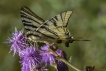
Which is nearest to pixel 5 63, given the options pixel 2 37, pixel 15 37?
pixel 2 37

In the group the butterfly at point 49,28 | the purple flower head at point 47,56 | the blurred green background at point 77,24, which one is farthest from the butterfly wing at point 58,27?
the blurred green background at point 77,24

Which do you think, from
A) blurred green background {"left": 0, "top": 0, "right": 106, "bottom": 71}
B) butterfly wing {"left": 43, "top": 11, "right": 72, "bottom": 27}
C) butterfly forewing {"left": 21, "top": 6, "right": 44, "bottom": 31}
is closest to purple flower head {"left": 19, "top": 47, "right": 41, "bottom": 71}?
butterfly forewing {"left": 21, "top": 6, "right": 44, "bottom": 31}

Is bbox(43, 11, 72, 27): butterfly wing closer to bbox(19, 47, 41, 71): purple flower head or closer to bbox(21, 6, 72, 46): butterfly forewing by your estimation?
bbox(21, 6, 72, 46): butterfly forewing

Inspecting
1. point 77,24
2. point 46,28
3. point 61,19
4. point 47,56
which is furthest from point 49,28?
point 77,24

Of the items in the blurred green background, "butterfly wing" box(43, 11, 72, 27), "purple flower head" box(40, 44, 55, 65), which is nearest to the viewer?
"butterfly wing" box(43, 11, 72, 27)

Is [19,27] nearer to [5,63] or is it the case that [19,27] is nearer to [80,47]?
[5,63]

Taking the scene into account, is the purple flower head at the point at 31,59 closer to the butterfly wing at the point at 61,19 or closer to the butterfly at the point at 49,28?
the butterfly at the point at 49,28
